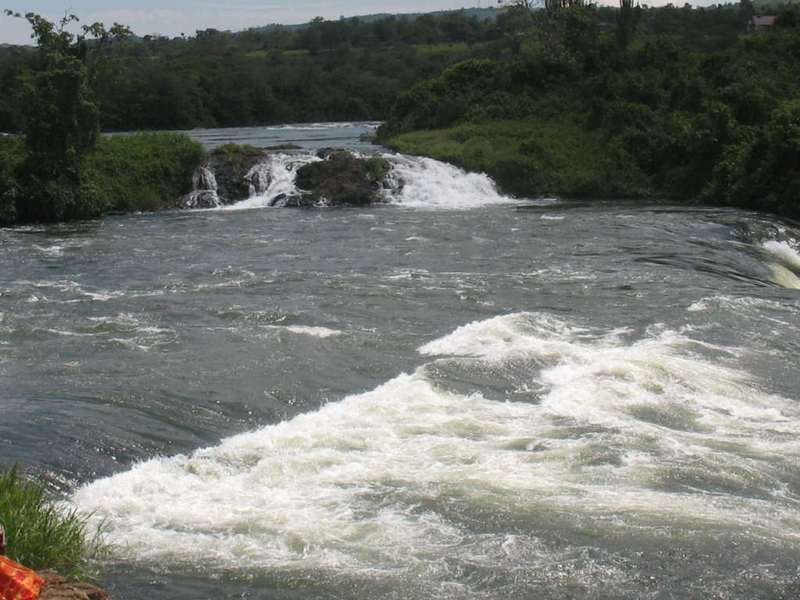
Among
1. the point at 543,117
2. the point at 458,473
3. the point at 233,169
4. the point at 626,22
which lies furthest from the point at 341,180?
the point at 458,473

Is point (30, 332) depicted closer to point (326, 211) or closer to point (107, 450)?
point (107, 450)

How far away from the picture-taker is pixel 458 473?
10641mm

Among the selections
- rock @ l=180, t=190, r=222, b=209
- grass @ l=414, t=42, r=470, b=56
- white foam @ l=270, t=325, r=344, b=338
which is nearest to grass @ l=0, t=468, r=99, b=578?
white foam @ l=270, t=325, r=344, b=338

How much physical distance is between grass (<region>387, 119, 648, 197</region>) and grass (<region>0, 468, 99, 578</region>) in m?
28.2

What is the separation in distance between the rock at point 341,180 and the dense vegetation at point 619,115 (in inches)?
137

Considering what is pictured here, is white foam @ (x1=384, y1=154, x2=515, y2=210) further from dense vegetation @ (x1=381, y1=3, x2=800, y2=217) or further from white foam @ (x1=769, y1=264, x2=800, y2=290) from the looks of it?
white foam @ (x1=769, y1=264, x2=800, y2=290)

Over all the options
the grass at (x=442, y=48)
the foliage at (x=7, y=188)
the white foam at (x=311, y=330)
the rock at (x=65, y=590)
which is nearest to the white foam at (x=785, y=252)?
the white foam at (x=311, y=330)

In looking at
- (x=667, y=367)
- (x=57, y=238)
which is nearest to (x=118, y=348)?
(x=667, y=367)

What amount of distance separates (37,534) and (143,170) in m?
27.1

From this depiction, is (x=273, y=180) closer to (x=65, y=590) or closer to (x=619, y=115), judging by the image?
(x=619, y=115)

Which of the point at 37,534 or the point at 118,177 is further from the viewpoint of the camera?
the point at 118,177

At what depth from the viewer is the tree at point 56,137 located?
30.0 metres

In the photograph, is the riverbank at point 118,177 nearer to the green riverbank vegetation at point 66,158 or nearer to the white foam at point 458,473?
the green riverbank vegetation at point 66,158

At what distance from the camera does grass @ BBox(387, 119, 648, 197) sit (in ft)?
116
